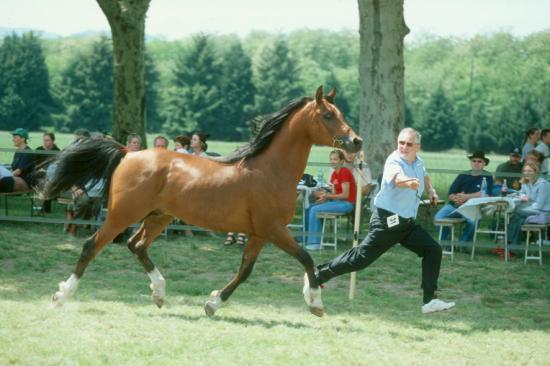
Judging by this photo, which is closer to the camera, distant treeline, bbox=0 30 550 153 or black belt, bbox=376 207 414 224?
black belt, bbox=376 207 414 224

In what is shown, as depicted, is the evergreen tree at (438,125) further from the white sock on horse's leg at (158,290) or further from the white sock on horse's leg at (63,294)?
the white sock on horse's leg at (63,294)

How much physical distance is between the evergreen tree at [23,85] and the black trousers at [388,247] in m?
58.3

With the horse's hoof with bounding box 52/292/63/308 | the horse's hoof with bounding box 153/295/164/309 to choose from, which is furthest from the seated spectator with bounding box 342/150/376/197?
the horse's hoof with bounding box 52/292/63/308

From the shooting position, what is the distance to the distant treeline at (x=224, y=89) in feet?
203

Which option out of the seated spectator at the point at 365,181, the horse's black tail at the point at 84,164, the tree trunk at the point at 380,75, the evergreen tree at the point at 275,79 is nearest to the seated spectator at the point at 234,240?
the seated spectator at the point at 365,181

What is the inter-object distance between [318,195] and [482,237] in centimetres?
358

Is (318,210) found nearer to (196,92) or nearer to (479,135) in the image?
(479,135)

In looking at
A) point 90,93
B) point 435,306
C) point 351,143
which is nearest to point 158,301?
point 351,143

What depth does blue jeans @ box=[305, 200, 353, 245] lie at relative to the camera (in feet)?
41.9

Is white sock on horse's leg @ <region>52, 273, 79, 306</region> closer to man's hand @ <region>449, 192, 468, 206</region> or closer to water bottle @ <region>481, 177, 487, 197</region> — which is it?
man's hand @ <region>449, 192, 468, 206</region>

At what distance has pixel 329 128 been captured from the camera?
7.85 meters

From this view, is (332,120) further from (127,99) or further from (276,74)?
(276,74)

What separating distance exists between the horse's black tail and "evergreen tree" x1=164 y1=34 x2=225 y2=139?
5716cm

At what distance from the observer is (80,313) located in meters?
7.59
